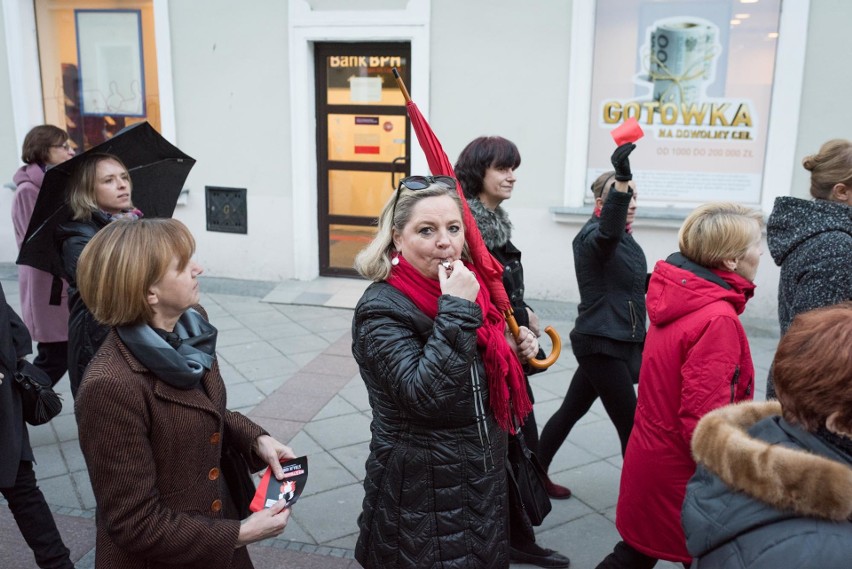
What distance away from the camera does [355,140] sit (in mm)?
8430

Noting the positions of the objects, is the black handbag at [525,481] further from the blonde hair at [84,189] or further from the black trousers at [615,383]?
the blonde hair at [84,189]

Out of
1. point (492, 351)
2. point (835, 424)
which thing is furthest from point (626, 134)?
point (835, 424)

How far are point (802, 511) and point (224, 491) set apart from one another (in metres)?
1.56

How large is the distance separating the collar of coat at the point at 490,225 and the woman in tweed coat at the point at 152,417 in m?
1.62

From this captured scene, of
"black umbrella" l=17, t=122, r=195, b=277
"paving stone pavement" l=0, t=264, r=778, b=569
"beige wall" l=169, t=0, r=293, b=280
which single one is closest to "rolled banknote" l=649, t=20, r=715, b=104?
"paving stone pavement" l=0, t=264, r=778, b=569

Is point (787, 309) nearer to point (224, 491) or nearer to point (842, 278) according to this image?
point (842, 278)

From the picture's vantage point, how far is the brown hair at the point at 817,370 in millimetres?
1440

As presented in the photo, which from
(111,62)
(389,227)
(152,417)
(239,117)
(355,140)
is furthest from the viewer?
(111,62)

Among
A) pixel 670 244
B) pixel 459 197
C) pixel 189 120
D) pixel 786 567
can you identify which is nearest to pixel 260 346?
pixel 189 120

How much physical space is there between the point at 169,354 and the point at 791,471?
1.46 meters

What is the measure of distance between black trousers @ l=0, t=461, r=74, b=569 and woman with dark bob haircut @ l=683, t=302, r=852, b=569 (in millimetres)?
2577

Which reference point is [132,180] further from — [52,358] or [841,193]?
[841,193]

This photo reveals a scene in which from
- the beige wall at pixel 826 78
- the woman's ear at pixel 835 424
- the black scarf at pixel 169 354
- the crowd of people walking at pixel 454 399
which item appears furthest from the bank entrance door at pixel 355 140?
the woman's ear at pixel 835 424

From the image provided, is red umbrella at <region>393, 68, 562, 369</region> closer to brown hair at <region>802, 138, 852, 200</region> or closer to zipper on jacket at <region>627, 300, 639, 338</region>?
zipper on jacket at <region>627, 300, 639, 338</region>
